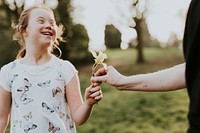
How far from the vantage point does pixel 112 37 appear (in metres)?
23.8

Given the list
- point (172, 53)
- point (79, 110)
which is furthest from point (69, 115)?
point (172, 53)

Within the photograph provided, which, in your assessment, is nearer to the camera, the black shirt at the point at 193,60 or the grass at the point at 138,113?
the black shirt at the point at 193,60

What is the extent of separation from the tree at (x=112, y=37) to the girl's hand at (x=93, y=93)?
19506 mm

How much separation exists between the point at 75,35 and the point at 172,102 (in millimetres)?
7318

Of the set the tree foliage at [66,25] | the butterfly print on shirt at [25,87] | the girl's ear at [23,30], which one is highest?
the girl's ear at [23,30]

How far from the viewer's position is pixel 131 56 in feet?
70.0

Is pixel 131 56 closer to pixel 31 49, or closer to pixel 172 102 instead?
pixel 172 102

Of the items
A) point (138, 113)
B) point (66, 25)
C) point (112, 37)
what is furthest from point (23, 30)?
point (112, 37)

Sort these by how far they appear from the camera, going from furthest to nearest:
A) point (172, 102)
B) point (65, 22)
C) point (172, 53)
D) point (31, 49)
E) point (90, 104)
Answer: point (172, 53), point (65, 22), point (172, 102), point (31, 49), point (90, 104)

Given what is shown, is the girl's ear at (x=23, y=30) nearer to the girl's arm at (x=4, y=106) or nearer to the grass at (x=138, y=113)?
the girl's arm at (x=4, y=106)

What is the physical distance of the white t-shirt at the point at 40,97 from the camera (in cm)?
318

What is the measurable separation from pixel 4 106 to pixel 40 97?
0.33m

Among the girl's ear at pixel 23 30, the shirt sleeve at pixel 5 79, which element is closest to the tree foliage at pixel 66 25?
the girl's ear at pixel 23 30

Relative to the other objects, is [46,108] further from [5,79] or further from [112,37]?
[112,37]
